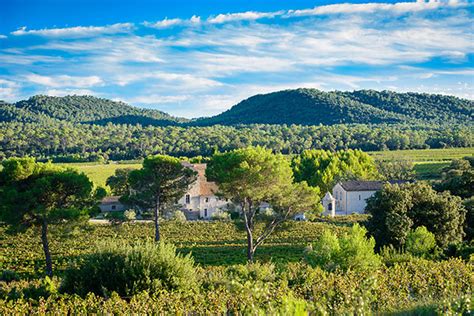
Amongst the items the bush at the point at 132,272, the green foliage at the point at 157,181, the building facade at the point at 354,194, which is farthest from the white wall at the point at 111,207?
the bush at the point at 132,272

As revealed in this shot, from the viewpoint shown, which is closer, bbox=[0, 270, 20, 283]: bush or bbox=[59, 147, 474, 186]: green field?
bbox=[0, 270, 20, 283]: bush

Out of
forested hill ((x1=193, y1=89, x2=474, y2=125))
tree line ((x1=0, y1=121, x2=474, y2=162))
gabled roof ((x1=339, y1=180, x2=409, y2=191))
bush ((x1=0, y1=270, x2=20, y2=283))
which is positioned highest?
forested hill ((x1=193, y1=89, x2=474, y2=125))

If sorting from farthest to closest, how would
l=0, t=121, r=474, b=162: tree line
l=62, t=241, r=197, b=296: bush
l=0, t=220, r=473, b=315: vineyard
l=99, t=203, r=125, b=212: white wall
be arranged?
l=0, t=121, r=474, b=162: tree line → l=99, t=203, r=125, b=212: white wall → l=62, t=241, r=197, b=296: bush → l=0, t=220, r=473, b=315: vineyard

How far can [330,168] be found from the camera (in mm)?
66688

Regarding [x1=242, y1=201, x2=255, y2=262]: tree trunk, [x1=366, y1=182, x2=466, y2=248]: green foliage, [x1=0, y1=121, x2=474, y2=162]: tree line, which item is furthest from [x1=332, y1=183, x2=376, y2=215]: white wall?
[x1=0, y1=121, x2=474, y2=162]: tree line

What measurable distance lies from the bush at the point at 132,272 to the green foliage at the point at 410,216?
50.5 feet

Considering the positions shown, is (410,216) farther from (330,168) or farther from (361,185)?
(330,168)

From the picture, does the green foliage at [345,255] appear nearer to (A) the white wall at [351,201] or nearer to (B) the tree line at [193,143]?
(A) the white wall at [351,201]

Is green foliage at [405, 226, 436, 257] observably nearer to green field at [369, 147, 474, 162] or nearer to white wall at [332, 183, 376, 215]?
white wall at [332, 183, 376, 215]

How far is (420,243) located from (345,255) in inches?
284

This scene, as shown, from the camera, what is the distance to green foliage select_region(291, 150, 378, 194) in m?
64.7

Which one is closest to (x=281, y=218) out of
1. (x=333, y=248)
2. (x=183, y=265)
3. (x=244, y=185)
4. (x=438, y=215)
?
(x=244, y=185)

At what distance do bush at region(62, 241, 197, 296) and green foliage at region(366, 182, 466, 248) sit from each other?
15.4 meters

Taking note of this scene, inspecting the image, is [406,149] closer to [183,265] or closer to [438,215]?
[438,215]
